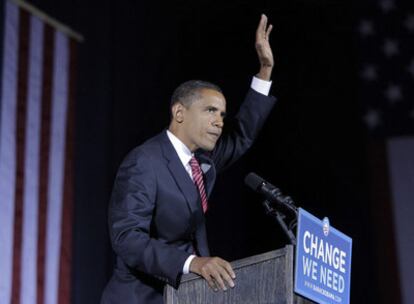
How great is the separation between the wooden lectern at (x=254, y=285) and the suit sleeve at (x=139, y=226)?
0.04m

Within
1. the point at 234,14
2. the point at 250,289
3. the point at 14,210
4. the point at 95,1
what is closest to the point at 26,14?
the point at 95,1

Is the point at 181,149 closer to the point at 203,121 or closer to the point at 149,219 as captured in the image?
the point at 203,121

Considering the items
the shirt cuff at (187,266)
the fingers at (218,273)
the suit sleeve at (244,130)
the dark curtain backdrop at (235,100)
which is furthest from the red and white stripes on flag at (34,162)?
the fingers at (218,273)

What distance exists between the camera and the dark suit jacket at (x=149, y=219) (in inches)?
81.4

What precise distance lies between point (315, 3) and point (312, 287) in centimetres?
344

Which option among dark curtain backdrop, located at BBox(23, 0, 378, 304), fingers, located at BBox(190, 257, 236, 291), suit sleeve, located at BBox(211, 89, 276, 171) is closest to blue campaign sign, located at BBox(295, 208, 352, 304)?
fingers, located at BBox(190, 257, 236, 291)

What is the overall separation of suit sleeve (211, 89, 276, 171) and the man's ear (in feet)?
0.94

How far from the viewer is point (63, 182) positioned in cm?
428

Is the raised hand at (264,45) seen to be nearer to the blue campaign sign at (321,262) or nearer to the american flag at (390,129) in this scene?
the blue campaign sign at (321,262)

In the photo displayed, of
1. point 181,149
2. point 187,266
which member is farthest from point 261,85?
point 187,266

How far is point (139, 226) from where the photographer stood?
6.91 feet

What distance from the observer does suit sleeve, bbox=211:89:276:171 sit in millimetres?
2771

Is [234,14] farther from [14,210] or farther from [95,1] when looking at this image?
[14,210]

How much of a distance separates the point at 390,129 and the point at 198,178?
2710mm
